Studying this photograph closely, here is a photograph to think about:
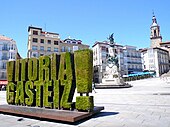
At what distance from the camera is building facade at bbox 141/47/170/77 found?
7644 cm

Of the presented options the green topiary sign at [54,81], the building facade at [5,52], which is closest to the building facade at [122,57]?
the building facade at [5,52]

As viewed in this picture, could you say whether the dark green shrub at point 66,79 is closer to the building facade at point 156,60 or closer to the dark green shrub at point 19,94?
the dark green shrub at point 19,94

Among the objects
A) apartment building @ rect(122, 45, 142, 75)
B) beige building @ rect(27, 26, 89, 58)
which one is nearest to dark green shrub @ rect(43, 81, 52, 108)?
beige building @ rect(27, 26, 89, 58)

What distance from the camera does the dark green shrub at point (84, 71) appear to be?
25.5ft

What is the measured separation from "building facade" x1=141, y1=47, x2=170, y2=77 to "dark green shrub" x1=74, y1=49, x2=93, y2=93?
73.8 meters

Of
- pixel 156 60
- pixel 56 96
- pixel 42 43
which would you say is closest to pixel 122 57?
pixel 156 60

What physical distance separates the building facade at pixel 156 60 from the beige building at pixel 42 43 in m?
39.6

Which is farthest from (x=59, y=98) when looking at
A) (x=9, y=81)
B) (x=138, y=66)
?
(x=138, y=66)

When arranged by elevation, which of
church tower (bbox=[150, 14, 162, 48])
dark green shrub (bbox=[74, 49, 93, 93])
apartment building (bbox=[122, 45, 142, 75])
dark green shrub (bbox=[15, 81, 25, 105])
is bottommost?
dark green shrub (bbox=[15, 81, 25, 105])

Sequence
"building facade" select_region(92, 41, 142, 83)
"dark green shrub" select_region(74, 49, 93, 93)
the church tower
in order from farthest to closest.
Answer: the church tower → "building facade" select_region(92, 41, 142, 83) → "dark green shrub" select_region(74, 49, 93, 93)

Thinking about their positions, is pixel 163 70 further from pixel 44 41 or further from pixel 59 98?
pixel 59 98

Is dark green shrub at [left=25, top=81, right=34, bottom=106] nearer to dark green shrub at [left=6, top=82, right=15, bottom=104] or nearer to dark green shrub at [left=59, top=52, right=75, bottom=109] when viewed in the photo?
dark green shrub at [left=6, top=82, right=15, bottom=104]

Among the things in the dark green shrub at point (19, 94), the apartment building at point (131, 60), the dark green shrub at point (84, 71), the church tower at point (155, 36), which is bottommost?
the dark green shrub at point (19, 94)

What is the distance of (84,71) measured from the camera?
25.7ft
